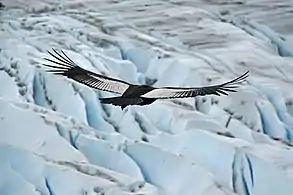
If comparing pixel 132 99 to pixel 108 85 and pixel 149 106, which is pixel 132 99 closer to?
pixel 108 85

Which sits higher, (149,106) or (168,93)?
(168,93)

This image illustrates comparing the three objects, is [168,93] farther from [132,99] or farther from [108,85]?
[108,85]

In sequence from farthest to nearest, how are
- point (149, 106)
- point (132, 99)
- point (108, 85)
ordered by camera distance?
1. point (149, 106)
2. point (108, 85)
3. point (132, 99)

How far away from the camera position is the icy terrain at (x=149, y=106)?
2533 mm

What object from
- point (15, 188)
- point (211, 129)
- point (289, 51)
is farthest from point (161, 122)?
point (289, 51)

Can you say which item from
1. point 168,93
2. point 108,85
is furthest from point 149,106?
point 168,93

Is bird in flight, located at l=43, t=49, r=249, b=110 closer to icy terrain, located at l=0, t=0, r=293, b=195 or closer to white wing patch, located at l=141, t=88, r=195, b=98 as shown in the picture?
white wing patch, located at l=141, t=88, r=195, b=98

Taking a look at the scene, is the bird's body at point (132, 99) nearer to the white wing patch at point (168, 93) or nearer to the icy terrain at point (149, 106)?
the white wing patch at point (168, 93)

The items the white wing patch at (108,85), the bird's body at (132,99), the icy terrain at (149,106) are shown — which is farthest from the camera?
the icy terrain at (149,106)

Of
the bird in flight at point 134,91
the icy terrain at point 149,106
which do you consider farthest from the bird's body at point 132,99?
the icy terrain at point 149,106

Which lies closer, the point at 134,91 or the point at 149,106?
the point at 134,91

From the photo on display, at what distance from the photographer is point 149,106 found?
9.74 feet

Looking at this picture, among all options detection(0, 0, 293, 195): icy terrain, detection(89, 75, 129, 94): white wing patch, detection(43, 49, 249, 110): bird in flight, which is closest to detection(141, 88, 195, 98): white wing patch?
detection(43, 49, 249, 110): bird in flight

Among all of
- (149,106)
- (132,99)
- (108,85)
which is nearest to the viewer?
(132,99)
